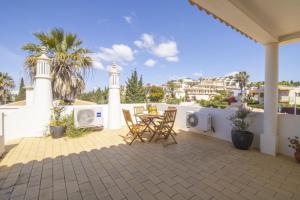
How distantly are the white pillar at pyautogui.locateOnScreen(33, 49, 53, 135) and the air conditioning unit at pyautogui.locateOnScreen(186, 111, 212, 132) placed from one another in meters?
4.43

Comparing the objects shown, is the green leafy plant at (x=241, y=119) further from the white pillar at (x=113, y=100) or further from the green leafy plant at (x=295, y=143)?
the white pillar at (x=113, y=100)

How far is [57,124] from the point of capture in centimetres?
446

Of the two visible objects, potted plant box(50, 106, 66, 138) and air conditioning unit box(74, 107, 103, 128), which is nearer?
potted plant box(50, 106, 66, 138)

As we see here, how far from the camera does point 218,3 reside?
5.93 ft

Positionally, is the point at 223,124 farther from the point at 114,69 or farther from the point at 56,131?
the point at 56,131

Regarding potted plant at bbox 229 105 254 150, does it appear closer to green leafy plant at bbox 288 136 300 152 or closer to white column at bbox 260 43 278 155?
white column at bbox 260 43 278 155

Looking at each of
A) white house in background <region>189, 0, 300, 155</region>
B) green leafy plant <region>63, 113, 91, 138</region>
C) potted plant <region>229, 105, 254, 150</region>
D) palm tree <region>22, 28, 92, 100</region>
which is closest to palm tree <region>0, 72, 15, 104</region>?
palm tree <region>22, 28, 92, 100</region>

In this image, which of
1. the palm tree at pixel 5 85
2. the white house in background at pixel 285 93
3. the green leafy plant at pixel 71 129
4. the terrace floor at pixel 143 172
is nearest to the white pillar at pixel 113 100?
the green leafy plant at pixel 71 129

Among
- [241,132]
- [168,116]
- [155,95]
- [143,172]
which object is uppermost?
[155,95]

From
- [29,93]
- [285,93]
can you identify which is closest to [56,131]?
[29,93]

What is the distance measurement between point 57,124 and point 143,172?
332 centimetres

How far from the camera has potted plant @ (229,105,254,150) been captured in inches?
138

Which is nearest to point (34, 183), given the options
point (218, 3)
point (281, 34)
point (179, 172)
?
point (179, 172)

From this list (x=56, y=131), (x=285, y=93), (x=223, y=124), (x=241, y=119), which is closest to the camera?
(x=241, y=119)
